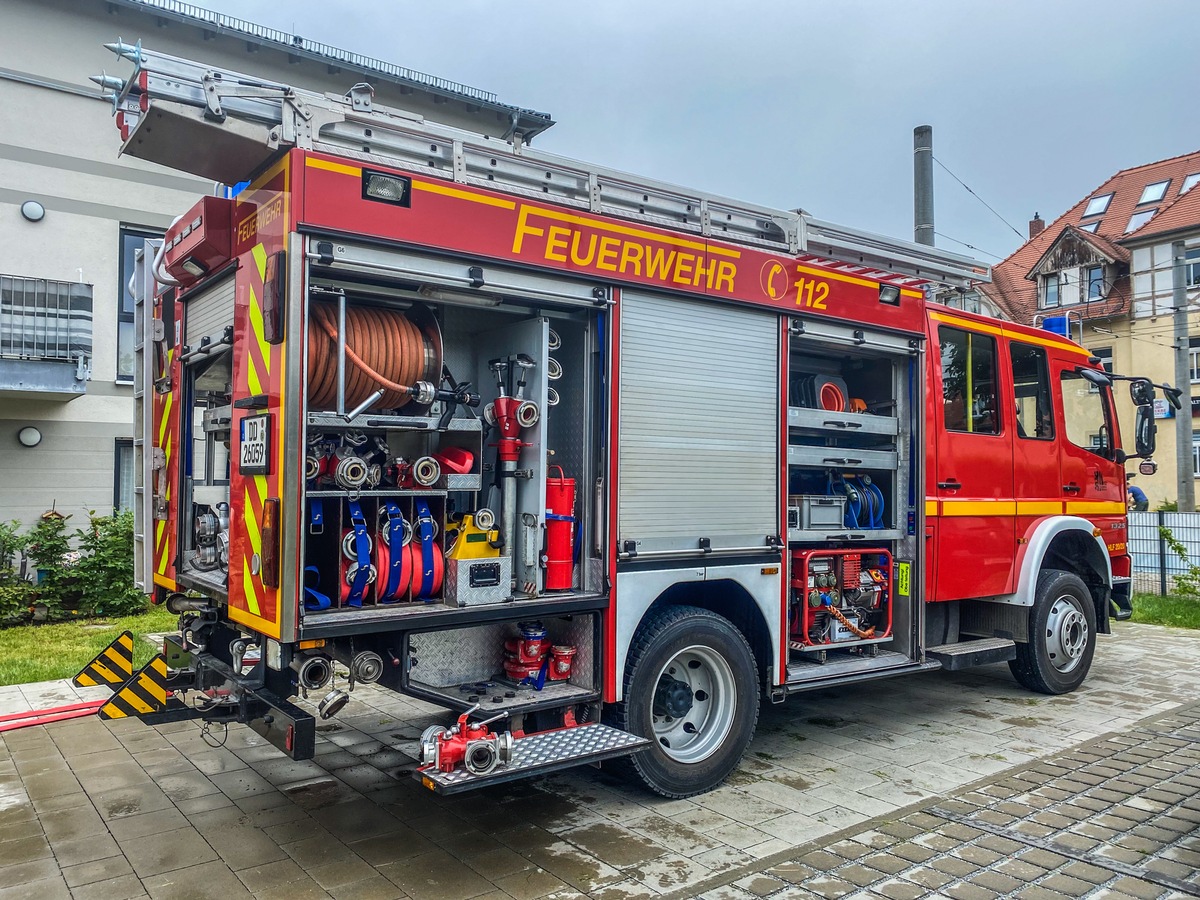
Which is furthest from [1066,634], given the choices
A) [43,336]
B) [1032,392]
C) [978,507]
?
[43,336]

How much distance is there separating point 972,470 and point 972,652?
1299mm

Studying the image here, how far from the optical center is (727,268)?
5.29 metres

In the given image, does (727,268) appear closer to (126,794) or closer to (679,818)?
(679,818)

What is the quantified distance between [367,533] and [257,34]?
13379 mm

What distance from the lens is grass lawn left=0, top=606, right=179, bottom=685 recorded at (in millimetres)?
7738

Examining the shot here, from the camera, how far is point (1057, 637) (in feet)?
24.2

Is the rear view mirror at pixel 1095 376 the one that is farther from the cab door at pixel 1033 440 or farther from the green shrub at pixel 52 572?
the green shrub at pixel 52 572

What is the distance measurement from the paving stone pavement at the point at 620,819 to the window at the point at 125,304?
317 inches

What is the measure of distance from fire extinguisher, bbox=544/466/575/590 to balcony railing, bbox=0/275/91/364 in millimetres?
9341

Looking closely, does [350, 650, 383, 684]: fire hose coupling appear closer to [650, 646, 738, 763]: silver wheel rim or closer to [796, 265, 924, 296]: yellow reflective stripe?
[650, 646, 738, 763]: silver wheel rim

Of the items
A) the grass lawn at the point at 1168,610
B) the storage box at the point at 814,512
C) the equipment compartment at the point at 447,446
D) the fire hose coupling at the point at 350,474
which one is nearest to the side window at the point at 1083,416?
the storage box at the point at 814,512

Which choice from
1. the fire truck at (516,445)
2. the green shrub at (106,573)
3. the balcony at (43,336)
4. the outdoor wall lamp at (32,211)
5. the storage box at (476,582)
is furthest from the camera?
the outdoor wall lamp at (32,211)

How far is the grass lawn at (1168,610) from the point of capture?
467 inches

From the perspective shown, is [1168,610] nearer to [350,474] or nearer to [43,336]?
[350,474]
